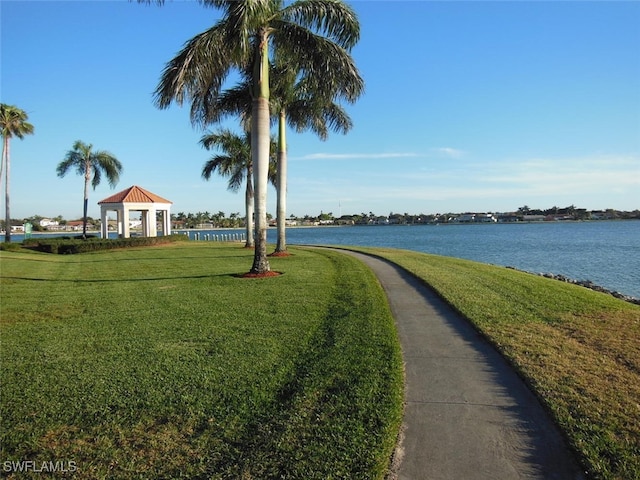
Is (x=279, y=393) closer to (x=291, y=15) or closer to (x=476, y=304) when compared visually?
(x=476, y=304)

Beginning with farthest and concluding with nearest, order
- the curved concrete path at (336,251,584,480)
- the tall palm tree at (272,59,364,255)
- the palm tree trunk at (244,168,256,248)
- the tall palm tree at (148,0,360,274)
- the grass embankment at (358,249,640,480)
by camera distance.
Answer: the palm tree trunk at (244,168,256,248), the tall palm tree at (272,59,364,255), the tall palm tree at (148,0,360,274), the grass embankment at (358,249,640,480), the curved concrete path at (336,251,584,480)

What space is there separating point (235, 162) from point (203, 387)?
91.6 feet

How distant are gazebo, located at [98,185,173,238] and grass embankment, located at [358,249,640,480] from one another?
33.7 m

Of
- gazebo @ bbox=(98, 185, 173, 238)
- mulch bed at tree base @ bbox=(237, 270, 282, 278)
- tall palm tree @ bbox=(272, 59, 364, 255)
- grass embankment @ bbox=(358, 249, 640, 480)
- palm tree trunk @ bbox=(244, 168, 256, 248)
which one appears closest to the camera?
grass embankment @ bbox=(358, 249, 640, 480)

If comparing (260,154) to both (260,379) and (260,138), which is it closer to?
(260,138)

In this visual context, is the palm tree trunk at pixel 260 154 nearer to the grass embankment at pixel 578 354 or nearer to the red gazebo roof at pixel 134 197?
the grass embankment at pixel 578 354

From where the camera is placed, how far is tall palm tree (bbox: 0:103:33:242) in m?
37.2

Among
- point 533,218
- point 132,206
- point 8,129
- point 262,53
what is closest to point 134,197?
point 132,206

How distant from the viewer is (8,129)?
3794 cm

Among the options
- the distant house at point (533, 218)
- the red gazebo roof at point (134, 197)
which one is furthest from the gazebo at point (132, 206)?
the distant house at point (533, 218)

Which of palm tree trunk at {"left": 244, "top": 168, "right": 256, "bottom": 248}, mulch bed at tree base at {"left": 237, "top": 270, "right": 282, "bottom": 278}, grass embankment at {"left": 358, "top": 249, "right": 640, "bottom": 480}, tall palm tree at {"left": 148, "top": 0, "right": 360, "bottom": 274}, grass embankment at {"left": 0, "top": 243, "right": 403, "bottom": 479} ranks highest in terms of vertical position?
tall palm tree at {"left": 148, "top": 0, "right": 360, "bottom": 274}

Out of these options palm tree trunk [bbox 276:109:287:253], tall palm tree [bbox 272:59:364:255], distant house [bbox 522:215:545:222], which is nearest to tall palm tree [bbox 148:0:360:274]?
tall palm tree [bbox 272:59:364:255]

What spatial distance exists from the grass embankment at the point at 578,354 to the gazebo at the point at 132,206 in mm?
33739

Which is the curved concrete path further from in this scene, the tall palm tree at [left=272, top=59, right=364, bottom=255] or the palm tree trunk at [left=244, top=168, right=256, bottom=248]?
the palm tree trunk at [left=244, top=168, right=256, bottom=248]
